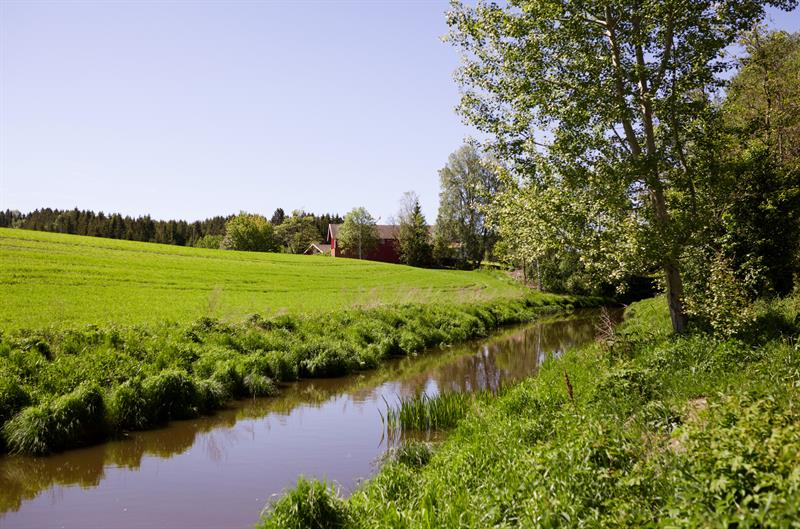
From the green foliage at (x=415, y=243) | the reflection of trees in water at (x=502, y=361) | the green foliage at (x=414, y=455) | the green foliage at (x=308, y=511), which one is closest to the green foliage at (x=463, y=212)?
the green foliage at (x=415, y=243)

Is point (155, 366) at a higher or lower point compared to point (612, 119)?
lower

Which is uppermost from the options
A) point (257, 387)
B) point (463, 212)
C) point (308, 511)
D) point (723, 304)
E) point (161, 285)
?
point (463, 212)

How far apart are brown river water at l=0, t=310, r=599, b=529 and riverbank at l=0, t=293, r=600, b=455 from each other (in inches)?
19.8

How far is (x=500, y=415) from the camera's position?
1047 centimetres

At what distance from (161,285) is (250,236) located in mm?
67043

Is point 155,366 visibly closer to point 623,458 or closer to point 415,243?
point 623,458

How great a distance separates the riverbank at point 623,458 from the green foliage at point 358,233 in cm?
7039

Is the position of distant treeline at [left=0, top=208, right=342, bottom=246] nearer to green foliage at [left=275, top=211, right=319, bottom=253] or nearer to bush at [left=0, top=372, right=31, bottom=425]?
green foliage at [left=275, top=211, right=319, bottom=253]

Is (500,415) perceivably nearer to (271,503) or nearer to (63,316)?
(271,503)

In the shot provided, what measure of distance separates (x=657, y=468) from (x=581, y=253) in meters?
9.50

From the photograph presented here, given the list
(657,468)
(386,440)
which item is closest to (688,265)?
(386,440)

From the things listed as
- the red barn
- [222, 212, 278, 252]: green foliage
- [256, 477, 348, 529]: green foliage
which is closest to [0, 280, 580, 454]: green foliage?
[256, 477, 348, 529]: green foliage

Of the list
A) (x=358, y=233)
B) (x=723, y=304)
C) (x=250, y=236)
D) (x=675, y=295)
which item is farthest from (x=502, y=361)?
(x=250, y=236)

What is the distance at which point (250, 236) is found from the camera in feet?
315
